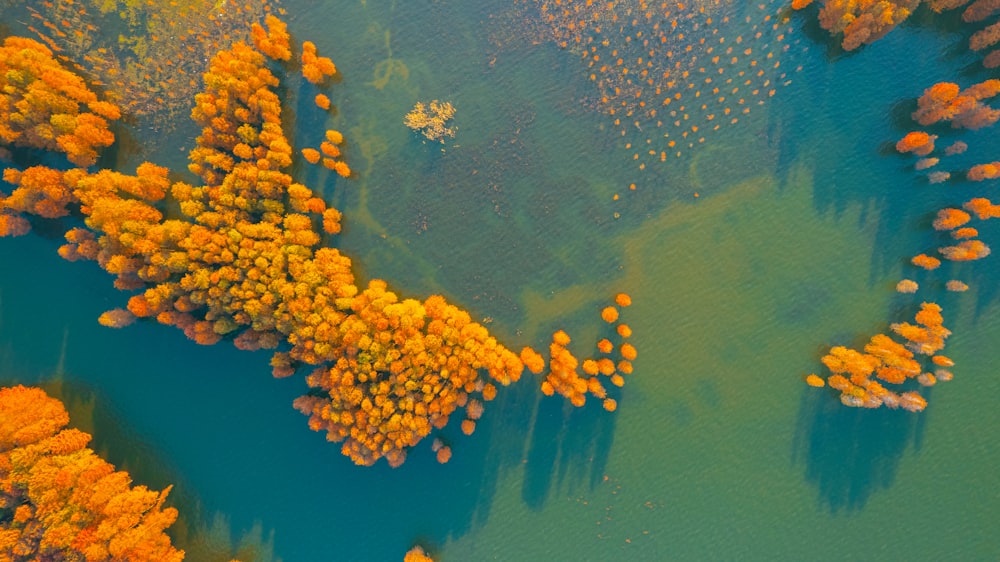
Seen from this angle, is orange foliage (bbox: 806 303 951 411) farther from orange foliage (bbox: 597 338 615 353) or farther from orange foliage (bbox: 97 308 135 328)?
orange foliage (bbox: 97 308 135 328)

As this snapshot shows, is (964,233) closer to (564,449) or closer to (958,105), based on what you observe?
(958,105)

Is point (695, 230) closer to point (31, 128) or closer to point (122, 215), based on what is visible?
point (122, 215)

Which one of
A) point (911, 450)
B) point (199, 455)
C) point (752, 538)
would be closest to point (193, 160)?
point (199, 455)

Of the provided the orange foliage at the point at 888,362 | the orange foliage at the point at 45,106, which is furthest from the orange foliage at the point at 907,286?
the orange foliage at the point at 45,106

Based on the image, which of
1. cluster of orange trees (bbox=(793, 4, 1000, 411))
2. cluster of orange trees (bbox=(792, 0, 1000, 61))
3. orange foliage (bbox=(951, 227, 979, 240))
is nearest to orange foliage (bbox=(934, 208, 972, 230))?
cluster of orange trees (bbox=(793, 4, 1000, 411))

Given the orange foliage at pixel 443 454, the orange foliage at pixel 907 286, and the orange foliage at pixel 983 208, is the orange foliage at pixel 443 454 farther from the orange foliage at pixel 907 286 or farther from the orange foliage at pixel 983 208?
the orange foliage at pixel 983 208
